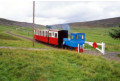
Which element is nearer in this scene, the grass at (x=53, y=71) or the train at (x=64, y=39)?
the grass at (x=53, y=71)

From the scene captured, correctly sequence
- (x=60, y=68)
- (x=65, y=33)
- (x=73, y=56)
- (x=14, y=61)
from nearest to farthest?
(x=60, y=68) < (x=14, y=61) < (x=73, y=56) < (x=65, y=33)

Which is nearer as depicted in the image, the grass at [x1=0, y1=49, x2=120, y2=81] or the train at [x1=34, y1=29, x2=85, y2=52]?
the grass at [x1=0, y1=49, x2=120, y2=81]

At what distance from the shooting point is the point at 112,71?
7.50 m

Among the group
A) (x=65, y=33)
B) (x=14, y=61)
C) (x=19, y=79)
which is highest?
(x=65, y=33)

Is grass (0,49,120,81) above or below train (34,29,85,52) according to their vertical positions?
below

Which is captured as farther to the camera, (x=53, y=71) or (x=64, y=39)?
(x=64, y=39)

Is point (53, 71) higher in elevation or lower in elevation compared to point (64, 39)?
lower

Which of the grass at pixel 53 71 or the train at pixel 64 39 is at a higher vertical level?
the train at pixel 64 39

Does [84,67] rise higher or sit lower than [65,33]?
lower

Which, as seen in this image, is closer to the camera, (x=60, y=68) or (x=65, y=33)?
(x=60, y=68)

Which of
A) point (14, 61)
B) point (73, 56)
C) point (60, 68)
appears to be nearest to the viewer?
point (60, 68)

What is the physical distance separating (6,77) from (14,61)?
1680mm

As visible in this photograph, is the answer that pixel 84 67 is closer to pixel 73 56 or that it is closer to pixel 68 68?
pixel 68 68

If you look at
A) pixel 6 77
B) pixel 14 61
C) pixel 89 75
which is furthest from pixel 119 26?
pixel 6 77
